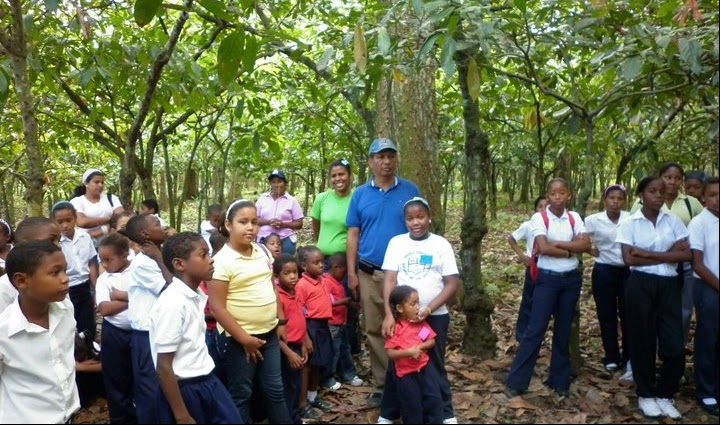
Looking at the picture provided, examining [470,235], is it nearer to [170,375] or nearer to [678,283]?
[678,283]

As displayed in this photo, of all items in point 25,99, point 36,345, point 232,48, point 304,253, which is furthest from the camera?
point 304,253

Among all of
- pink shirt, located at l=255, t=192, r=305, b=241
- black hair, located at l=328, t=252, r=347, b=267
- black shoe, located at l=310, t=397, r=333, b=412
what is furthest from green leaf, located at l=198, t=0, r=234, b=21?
pink shirt, located at l=255, t=192, r=305, b=241

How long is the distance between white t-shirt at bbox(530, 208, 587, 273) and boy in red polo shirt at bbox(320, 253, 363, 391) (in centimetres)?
154

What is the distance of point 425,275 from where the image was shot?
379 cm

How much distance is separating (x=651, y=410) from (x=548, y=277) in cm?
108

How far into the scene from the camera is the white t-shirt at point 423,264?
12.4 feet

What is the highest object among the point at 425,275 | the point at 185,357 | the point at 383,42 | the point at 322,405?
the point at 383,42

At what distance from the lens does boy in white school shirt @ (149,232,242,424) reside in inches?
104

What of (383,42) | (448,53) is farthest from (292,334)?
(448,53)

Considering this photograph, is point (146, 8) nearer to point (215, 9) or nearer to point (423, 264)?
point (215, 9)

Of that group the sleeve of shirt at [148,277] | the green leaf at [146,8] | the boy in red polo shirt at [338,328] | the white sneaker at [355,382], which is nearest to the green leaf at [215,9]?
the green leaf at [146,8]

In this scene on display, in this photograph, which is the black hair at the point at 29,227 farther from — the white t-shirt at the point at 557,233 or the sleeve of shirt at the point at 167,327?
the white t-shirt at the point at 557,233

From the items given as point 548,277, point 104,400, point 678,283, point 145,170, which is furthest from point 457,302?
point 145,170

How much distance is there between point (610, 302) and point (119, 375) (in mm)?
3999
